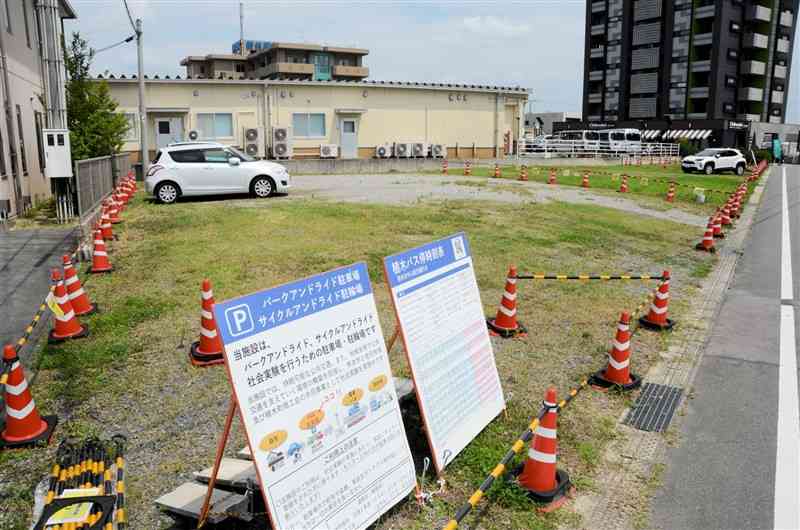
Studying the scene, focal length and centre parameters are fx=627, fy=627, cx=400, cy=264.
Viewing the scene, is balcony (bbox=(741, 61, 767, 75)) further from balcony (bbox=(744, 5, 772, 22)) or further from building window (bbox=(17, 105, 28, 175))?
building window (bbox=(17, 105, 28, 175))

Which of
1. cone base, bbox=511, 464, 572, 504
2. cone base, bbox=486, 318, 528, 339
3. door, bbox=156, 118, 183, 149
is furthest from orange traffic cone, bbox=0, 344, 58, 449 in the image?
door, bbox=156, 118, 183, 149

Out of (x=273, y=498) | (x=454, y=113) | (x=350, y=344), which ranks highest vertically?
(x=454, y=113)

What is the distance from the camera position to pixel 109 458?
176 inches

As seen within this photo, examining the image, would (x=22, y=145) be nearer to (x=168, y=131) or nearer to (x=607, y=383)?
(x=168, y=131)

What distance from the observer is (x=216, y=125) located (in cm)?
3064

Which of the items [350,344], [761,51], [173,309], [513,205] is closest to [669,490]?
[350,344]

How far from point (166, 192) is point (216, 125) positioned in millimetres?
14813

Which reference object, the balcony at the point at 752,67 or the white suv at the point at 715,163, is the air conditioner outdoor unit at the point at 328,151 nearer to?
the white suv at the point at 715,163

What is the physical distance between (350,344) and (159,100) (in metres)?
29.0

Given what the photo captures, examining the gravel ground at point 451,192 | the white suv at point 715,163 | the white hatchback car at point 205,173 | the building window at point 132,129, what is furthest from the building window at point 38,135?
the white suv at point 715,163

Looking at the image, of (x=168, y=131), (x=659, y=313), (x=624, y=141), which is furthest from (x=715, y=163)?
(x=659, y=313)

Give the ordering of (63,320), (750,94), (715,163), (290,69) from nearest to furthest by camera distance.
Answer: (63,320) < (715,163) < (750,94) < (290,69)

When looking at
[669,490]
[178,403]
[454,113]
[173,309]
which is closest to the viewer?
[669,490]

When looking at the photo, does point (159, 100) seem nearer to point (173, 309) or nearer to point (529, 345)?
point (173, 309)
